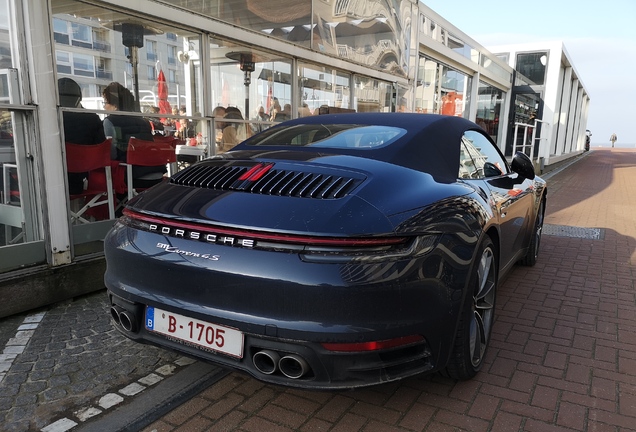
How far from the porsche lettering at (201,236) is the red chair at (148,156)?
2.84 meters

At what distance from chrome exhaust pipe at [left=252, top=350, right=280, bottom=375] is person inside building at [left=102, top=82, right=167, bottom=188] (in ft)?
10.9

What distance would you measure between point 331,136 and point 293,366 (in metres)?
1.50

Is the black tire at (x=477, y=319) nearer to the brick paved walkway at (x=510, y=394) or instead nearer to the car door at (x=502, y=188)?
the brick paved walkway at (x=510, y=394)

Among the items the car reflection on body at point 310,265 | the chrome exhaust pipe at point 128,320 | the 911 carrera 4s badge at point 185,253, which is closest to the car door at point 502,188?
the car reflection on body at point 310,265

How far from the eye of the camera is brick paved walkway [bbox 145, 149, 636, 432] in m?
2.23

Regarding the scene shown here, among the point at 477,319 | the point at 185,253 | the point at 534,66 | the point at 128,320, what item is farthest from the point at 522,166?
the point at 534,66

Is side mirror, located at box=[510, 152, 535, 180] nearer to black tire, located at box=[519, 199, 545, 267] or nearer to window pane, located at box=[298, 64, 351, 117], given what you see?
black tire, located at box=[519, 199, 545, 267]

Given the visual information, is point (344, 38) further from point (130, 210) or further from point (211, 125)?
point (130, 210)

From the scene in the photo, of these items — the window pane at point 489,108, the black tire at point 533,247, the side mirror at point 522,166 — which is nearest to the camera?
the side mirror at point 522,166

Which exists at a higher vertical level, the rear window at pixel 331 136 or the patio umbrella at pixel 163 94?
the patio umbrella at pixel 163 94

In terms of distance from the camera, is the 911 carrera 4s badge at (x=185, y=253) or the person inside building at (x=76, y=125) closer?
the 911 carrera 4s badge at (x=185, y=253)

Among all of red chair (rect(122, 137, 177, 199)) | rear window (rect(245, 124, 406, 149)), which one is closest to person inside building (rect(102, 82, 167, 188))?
red chair (rect(122, 137, 177, 199))

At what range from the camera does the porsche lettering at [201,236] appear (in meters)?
1.89

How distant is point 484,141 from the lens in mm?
3596
